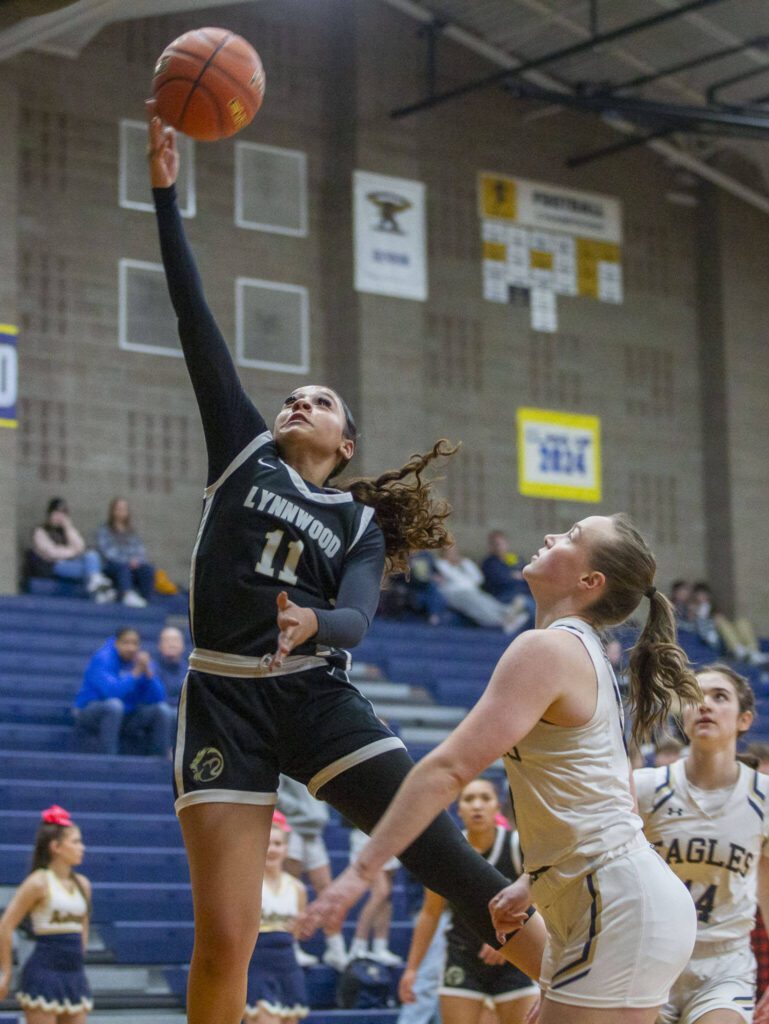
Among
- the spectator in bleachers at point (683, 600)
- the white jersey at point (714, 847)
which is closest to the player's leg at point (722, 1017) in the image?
the white jersey at point (714, 847)

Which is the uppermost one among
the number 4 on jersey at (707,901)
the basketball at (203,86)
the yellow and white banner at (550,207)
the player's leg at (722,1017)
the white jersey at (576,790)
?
the yellow and white banner at (550,207)

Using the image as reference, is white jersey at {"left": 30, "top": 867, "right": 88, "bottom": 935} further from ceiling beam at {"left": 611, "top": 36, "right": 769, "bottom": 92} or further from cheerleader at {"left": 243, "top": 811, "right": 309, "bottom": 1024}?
ceiling beam at {"left": 611, "top": 36, "right": 769, "bottom": 92}

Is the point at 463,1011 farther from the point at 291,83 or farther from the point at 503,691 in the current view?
the point at 291,83

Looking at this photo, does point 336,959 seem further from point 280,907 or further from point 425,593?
point 425,593

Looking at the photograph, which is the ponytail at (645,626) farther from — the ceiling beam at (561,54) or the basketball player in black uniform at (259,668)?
the ceiling beam at (561,54)

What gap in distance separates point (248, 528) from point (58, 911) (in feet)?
14.8

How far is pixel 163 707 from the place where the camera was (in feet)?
37.1

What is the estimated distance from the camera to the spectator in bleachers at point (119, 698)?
11.2m

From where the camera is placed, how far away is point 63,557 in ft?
47.6

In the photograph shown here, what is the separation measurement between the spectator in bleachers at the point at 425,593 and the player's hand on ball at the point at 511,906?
1265cm

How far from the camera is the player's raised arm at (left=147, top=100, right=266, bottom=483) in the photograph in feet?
13.2

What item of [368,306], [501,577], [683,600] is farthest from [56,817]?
[683,600]

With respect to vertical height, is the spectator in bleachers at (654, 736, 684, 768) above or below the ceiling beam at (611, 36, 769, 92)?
below

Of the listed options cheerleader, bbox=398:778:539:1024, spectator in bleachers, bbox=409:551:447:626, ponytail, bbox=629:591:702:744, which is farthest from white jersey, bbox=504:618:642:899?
spectator in bleachers, bbox=409:551:447:626
